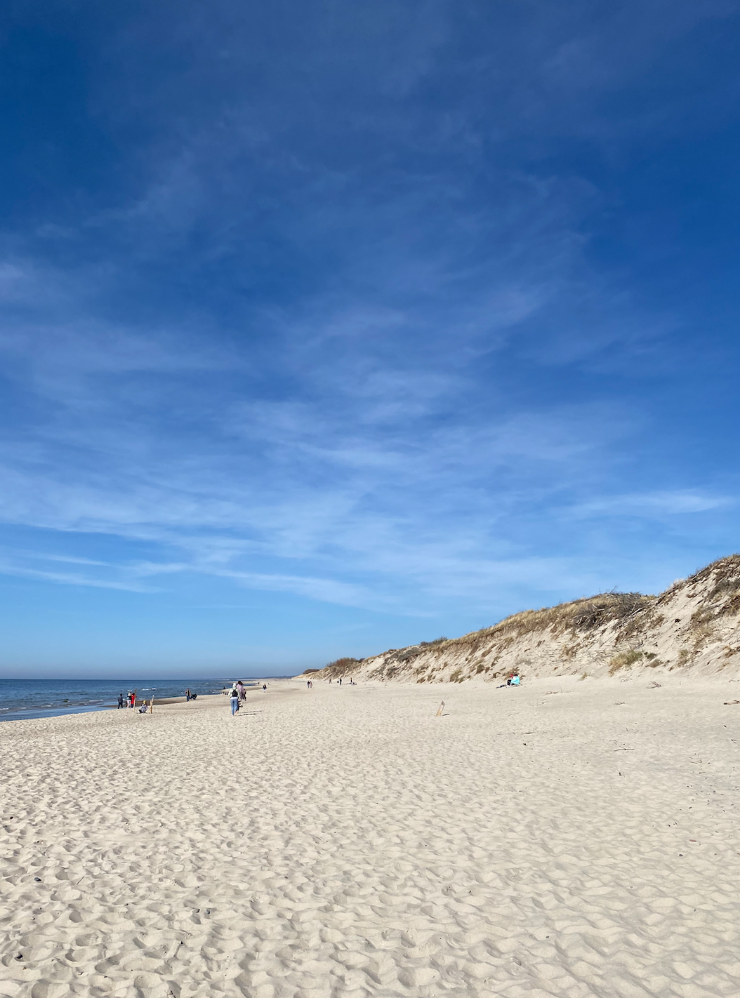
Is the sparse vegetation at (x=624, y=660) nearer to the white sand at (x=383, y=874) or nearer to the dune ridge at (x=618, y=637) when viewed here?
the dune ridge at (x=618, y=637)

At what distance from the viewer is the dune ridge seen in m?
27.1

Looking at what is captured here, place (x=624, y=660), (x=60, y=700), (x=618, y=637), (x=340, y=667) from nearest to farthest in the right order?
(x=624, y=660) < (x=618, y=637) < (x=60, y=700) < (x=340, y=667)

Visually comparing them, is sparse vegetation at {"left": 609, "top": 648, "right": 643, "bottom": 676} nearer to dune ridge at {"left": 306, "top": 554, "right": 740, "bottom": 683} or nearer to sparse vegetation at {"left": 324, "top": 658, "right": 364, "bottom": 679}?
dune ridge at {"left": 306, "top": 554, "right": 740, "bottom": 683}

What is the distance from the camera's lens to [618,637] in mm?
34344

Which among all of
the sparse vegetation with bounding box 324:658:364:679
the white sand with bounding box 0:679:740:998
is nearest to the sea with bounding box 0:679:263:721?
the sparse vegetation with bounding box 324:658:364:679

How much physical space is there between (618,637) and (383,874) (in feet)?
100

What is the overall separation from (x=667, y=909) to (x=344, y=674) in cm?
9475

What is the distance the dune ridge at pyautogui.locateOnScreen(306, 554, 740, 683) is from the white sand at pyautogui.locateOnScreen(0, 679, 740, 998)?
1259 centimetres

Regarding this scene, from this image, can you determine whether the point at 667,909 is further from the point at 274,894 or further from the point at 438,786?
the point at 438,786

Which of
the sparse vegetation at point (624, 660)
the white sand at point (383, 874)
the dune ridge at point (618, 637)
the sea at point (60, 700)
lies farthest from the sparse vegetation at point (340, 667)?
the white sand at point (383, 874)

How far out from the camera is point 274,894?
7.07m

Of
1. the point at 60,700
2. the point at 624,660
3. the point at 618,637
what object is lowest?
the point at 60,700

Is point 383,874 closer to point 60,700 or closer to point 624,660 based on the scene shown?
point 624,660

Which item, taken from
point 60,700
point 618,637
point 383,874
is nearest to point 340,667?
point 60,700
